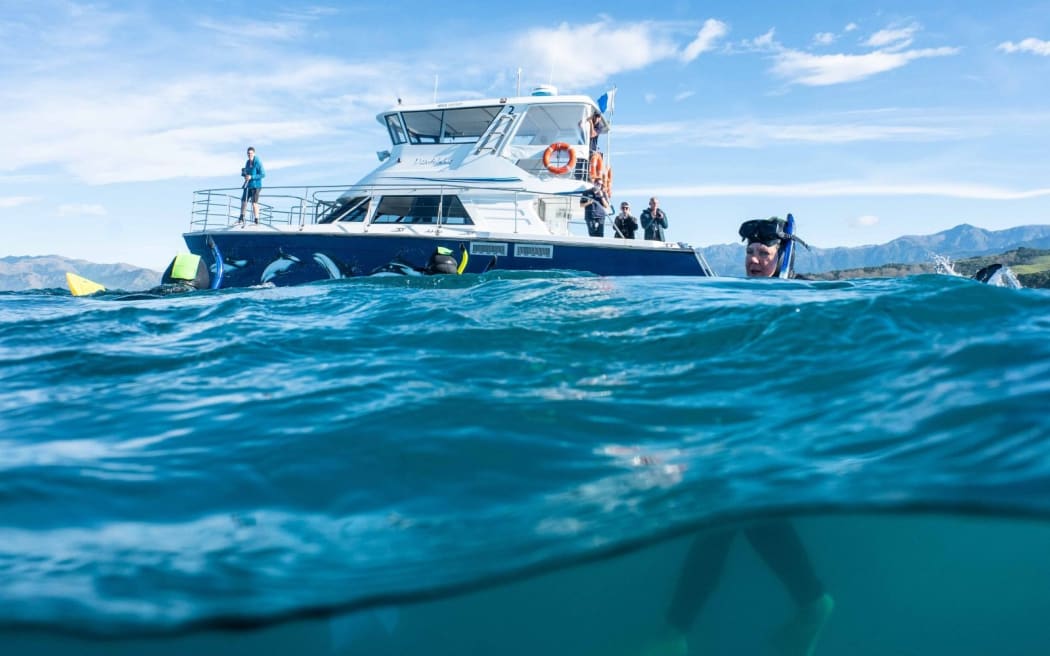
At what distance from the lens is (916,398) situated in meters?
2.89

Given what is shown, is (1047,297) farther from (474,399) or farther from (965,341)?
(474,399)

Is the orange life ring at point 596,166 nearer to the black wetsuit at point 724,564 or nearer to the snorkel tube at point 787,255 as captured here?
the snorkel tube at point 787,255

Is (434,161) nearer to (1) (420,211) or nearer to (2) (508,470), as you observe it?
(1) (420,211)

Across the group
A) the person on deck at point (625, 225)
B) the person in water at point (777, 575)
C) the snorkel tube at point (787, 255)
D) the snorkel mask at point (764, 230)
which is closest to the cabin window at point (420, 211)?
the person on deck at point (625, 225)

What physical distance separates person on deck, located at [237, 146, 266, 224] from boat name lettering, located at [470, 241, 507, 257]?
15.6 ft

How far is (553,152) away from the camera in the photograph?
14.6 meters

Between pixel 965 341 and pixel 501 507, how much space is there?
2697 mm

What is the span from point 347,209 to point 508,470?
42.1ft

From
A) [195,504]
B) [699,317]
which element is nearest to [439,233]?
[699,317]

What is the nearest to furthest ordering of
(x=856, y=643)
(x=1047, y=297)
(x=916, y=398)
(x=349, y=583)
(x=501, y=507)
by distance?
1. (x=349, y=583)
2. (x=501, y=507)
3. (x=916, y=398)
4. (x=1047, y=297)
5. (x=856, y=643)

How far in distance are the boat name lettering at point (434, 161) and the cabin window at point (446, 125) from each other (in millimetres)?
600

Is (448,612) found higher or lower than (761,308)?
lower

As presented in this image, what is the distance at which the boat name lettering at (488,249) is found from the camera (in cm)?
1221

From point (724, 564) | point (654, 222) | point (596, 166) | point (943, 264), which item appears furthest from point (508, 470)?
point (596, 166)
